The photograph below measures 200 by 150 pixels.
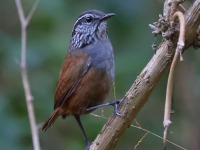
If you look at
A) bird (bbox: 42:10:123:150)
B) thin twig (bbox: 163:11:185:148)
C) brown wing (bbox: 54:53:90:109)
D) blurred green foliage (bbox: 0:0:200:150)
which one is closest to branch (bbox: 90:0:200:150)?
thin twig (bbox: 163:11:185:148)

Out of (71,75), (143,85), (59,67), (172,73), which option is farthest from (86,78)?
(172,73)

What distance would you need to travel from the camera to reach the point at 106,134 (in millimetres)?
2842

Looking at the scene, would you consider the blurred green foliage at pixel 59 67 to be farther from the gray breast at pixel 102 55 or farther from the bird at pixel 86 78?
the gray breast at pixel 102 55

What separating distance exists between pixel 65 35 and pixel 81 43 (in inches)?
62.2

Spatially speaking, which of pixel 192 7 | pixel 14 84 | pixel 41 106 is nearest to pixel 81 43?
pixel 41 106

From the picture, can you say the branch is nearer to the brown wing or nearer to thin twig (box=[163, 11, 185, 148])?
thin twig (box=[163, 11, 185, 148])

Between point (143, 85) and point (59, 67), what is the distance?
281 cm

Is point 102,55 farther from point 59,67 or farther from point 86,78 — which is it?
point 59,67

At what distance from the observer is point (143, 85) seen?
2.65m

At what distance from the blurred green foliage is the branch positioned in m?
2.04

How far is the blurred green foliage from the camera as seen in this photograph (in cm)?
497

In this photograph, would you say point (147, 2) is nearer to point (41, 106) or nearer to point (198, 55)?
point (198, 55)

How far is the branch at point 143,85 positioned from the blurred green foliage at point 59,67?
6.69 ft

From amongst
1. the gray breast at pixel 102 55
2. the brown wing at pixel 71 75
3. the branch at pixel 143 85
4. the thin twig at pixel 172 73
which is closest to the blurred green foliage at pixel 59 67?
the brown wing at pixel 71 75
